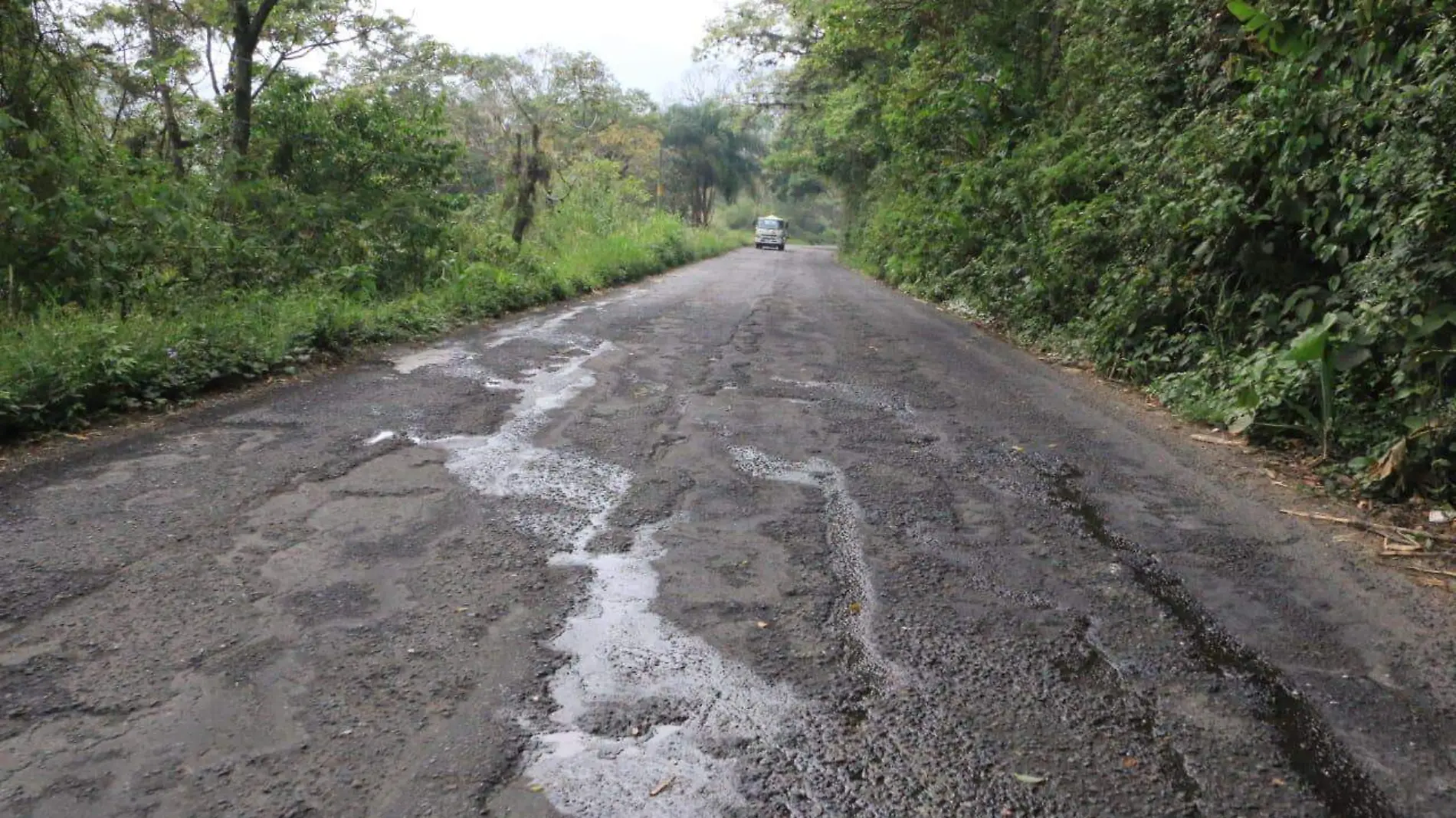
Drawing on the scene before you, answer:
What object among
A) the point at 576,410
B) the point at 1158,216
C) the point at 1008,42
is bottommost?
the point at 576,410

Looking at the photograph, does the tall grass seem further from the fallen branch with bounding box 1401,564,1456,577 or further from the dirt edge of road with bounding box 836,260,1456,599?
the fallen branch with bounding box 1401,564,1456,577

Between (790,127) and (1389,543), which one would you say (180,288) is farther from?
(790,127)

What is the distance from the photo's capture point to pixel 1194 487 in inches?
192

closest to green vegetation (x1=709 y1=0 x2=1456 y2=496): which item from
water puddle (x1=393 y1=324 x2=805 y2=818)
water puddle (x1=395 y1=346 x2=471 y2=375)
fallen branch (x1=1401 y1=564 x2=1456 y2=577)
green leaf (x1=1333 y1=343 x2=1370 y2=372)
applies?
green leaf (x1=1333 y1=343 x2=1370 y2=372)

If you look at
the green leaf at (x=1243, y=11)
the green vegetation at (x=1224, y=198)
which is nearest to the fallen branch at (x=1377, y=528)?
the green vegetation at (x=1224, y=198)

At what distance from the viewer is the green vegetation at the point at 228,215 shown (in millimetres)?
6535

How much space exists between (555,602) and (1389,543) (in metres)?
3.69

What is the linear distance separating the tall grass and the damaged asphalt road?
2.53 feet

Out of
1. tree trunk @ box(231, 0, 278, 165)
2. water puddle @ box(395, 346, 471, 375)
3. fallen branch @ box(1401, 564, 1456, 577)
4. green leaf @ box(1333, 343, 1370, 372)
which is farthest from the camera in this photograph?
tree trunk @ box(231, 0, 278, 165)

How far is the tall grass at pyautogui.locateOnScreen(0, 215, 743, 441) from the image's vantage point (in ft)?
17.7

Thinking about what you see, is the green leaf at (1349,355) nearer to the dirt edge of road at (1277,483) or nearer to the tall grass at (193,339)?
the dirt edge of road at (1277,483)

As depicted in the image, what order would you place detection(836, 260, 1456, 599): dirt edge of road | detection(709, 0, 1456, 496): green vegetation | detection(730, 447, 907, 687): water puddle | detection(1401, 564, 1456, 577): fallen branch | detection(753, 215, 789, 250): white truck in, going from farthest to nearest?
detection(753, 215, 789, 250): white truck → detection(709, 0, 1456, 496): green vegetation → detection(836, 260, 1456, 599): dirt edge of road → detection(1401, 564, 1456, 577): fallen branch → detection(730, 447, 907, 687): water puddle

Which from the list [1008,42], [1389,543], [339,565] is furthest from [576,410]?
[1008,42]

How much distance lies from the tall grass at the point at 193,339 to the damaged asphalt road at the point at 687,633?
77 cm
